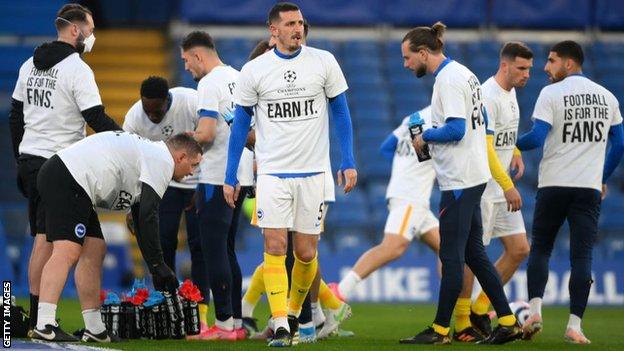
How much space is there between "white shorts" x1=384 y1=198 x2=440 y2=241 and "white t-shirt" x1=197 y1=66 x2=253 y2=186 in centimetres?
294

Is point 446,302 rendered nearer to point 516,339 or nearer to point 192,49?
point 516,339

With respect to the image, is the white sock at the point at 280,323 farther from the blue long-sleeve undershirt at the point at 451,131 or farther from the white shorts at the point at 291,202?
the blue long-sleeve undershirt at the point at 451,131

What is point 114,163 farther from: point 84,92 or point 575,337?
point 575,337

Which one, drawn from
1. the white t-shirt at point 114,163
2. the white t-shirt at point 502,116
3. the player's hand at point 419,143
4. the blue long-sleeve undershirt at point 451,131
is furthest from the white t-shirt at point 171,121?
the white t-shirt at point 502,116

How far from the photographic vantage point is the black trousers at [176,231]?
9922 millimetres

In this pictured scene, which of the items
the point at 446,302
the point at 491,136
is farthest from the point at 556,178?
the point at 446,302

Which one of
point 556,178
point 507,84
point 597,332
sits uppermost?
point 507,84

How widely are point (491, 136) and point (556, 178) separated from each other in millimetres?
704

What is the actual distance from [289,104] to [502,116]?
2.08 metres

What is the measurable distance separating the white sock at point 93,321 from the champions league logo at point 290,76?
203 centimetres

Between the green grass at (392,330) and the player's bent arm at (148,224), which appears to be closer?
the player's bent arm at (148,224)

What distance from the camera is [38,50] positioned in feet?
29.8

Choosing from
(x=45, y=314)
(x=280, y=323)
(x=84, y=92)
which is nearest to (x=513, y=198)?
(x=280, y=323)

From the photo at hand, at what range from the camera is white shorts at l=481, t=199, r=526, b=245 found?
400 inches
